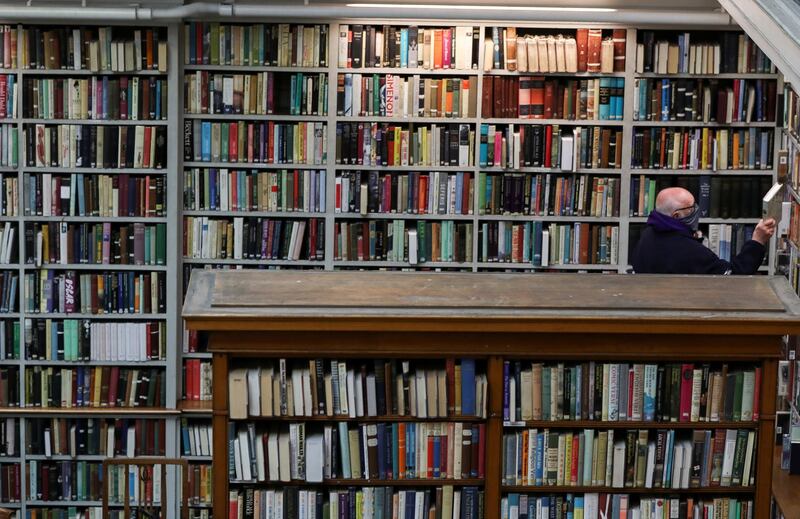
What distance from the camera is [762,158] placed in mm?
8570

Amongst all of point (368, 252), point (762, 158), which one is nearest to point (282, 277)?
point (368, 252)

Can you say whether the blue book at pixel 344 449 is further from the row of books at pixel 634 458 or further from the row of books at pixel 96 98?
the row of books at pixel 96 98

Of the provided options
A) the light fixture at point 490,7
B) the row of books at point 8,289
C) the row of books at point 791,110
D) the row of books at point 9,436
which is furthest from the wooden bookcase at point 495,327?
the row of books at point 9,436

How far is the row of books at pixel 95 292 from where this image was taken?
28.5ft

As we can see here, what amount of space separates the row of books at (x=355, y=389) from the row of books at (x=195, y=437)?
3.62 meters

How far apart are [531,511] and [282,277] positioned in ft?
4.17

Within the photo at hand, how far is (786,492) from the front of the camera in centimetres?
654

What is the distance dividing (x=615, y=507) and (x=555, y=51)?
3643 mm

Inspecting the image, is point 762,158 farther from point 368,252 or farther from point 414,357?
point 414,357

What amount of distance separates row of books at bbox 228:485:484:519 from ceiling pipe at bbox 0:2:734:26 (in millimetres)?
3518

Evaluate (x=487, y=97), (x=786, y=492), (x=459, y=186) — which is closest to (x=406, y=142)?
(x=459, y=186)

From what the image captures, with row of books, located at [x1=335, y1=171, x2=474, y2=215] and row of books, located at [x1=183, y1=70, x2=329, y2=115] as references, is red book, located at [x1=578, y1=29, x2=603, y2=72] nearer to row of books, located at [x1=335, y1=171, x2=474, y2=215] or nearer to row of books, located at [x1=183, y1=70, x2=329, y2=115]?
row of books, located at [x1=335, y1=171, x2=474, y2=215]

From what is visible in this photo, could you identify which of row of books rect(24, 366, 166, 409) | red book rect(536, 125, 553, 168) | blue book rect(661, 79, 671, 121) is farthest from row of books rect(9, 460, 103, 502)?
blue book rect(661, 79, 671, 121)

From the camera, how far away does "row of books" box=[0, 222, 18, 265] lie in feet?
28.3
